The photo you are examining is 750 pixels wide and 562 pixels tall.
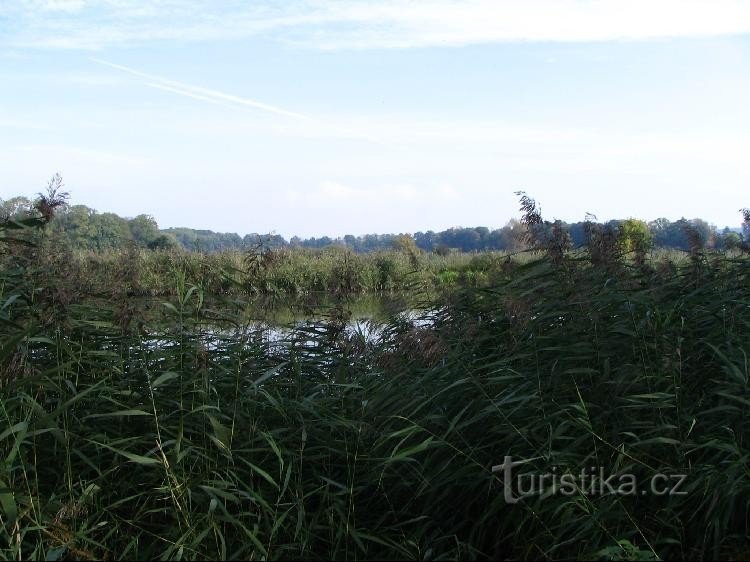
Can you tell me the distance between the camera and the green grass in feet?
9.12

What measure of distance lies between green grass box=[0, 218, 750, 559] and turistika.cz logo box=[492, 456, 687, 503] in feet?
0.13

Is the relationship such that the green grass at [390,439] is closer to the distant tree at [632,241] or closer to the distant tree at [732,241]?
the distant tree at [632,241]

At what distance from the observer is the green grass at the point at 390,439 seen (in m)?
2.78

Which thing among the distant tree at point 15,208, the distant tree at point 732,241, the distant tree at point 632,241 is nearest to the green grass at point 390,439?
the distant tree at point 15,208

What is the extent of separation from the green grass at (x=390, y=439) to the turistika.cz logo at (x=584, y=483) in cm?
4

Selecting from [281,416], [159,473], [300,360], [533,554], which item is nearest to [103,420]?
[159,473]

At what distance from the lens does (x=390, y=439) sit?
3285mm

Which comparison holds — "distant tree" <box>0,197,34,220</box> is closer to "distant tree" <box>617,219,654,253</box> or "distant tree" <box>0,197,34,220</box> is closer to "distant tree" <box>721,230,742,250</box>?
"distant tree" <box>617,219,654,253</box>

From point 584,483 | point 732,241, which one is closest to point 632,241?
point 732,241

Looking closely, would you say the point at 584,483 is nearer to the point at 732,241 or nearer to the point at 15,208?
the point at 732,241

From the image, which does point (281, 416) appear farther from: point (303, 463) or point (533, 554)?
point (533, 554)

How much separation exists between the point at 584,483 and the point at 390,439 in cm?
84

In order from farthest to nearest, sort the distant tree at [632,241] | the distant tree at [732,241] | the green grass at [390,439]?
the distant tree at [732,241]
the distant tree at [632,241]
the green grass at [390,439]

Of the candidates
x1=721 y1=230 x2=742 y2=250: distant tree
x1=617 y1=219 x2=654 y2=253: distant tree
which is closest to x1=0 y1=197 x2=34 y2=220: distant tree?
x1=617 y1=219 x2=654 y2=253: distant tree
